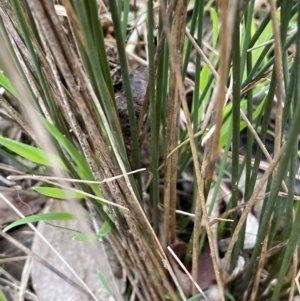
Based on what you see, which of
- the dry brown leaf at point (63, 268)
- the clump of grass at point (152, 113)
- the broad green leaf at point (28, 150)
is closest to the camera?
the clump of grass at point (152, 113)

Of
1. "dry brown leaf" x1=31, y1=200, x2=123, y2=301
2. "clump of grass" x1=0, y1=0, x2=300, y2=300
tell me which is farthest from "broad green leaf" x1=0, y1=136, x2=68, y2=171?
"dry brown leaf" x1=31, y1=200, x2=123, y2=301

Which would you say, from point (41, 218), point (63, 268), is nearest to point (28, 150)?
point (41, 218)

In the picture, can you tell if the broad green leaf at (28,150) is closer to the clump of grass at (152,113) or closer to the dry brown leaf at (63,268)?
the clump of grass at (152,113)

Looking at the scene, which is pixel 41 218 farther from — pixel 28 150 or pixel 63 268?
pixel 63 268

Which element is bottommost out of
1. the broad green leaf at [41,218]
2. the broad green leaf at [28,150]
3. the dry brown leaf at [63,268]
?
the dry brown leaf at [63,268]

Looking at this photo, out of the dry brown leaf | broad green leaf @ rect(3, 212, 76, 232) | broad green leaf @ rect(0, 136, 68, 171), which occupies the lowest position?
the dry brown leaf

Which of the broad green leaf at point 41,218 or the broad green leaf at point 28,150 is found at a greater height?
the broad green leaf at point 28,150

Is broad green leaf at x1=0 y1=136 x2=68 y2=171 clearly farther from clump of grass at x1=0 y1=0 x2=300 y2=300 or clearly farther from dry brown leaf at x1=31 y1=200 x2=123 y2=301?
dry brown leaf at x1=31 y1=200 x2=123 y2=301

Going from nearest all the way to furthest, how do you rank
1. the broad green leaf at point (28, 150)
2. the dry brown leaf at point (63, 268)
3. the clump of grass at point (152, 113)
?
the clump of grass at point (152, 113)
the broad green leaf at point (28, 150)
the dry brown leaf at point (63, 268)

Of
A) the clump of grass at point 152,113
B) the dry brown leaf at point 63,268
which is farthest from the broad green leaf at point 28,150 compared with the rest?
the dry brown leaf at point 63,268

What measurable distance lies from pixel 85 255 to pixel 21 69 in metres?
0.28

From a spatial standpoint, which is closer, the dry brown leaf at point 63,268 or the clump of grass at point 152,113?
the clump of grass at point 152,113

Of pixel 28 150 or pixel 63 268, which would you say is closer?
pixel 28 150

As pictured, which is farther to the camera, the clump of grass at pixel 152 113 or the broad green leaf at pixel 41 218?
the broad green leaf at pixel 41 218
